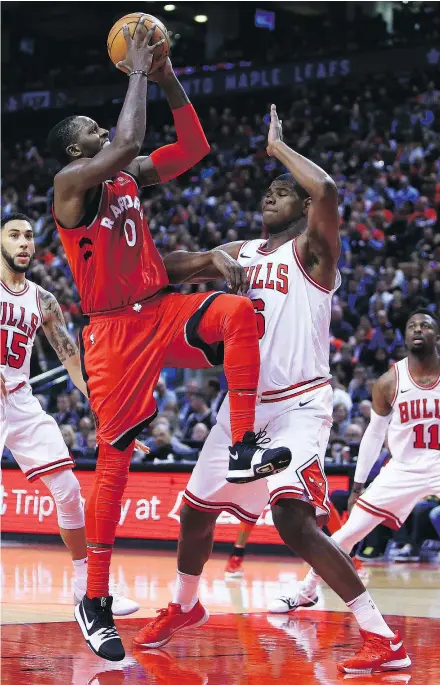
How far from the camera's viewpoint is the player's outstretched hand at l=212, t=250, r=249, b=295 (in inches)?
197

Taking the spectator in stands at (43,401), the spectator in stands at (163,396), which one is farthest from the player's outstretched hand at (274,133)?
the spectator in stands at (43,401)

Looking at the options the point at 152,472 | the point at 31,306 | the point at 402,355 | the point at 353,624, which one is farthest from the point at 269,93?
the point at 353,624

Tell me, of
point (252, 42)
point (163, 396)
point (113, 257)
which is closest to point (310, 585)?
point (113, 257)

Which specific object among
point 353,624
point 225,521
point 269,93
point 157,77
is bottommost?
point 225,521

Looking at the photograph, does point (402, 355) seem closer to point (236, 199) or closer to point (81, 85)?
point (236, 199)

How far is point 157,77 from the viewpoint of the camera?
5.12m

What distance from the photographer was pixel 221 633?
19.1 feet

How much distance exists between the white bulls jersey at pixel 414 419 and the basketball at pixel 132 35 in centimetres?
369

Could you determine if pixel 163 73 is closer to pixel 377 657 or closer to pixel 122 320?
pixel 122 320

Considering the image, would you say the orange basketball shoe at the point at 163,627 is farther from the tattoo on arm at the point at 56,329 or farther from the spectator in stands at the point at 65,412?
the spectator in stands at the point at 65,412

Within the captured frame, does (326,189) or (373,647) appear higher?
(326,189)

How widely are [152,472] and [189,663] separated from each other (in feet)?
21.4

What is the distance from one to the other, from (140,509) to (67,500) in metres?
4.91

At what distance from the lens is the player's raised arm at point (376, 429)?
7676 mm
